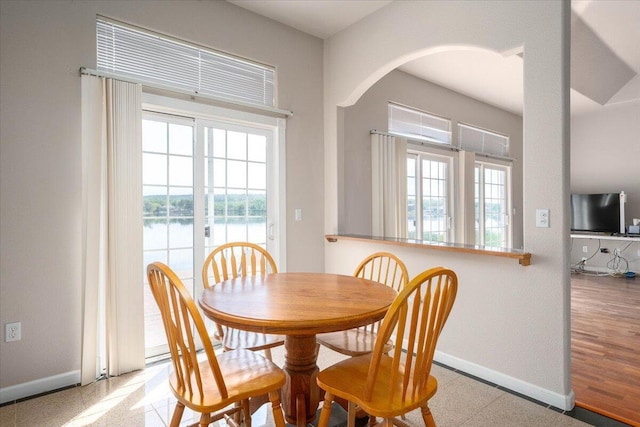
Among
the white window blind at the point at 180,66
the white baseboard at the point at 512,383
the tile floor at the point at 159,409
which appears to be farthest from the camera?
the white window blind at the point at 180,66

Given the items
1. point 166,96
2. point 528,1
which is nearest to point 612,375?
point 528,1

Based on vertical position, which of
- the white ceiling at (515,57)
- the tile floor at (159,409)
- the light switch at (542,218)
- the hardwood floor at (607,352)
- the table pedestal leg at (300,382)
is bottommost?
the tile floor at (159,409)

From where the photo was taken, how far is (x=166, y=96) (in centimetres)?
284

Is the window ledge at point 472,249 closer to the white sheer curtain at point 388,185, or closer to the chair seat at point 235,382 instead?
the white sheer curtain at point 388,185

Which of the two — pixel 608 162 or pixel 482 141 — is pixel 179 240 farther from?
pixel 608 162

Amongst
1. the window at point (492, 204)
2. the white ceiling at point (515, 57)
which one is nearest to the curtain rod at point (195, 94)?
the white ceiling at point (515, 57)

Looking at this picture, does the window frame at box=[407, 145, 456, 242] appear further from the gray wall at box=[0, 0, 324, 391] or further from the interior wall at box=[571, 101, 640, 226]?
the gray wall at box=[0, 0, 324, 391]

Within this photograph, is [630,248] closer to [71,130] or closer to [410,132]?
[410,132]

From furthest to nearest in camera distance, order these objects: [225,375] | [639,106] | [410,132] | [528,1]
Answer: [639,106], [410,132], [528,1], [225,375]

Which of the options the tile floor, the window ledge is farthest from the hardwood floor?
the window ledge

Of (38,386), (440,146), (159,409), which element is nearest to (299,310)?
(159,409)

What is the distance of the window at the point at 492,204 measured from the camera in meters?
6.07

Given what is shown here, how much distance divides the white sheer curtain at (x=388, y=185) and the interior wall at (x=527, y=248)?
3.98 ft

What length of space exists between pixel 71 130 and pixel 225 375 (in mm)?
2014
